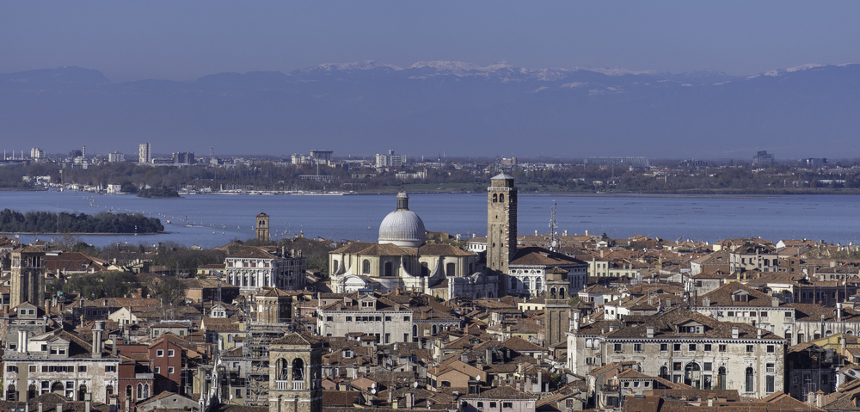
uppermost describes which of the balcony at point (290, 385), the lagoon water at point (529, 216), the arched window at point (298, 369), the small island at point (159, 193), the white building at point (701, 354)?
the arched window at point (298, 369)

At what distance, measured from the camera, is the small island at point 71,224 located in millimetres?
78188

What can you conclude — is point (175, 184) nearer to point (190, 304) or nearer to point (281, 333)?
point (190, 304)

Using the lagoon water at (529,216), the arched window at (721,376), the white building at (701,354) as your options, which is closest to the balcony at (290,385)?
the white building at (701,354)

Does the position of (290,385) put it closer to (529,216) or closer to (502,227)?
(502,227)

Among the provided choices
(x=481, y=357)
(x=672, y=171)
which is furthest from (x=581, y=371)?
→ (x=672, y=171)

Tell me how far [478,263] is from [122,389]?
2565 centimetres

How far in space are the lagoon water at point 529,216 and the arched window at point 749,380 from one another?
48521 mm

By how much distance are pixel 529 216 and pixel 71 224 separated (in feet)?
104

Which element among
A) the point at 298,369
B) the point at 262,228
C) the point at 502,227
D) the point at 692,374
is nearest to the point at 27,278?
the point at 502,227

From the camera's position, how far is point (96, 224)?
7900cm

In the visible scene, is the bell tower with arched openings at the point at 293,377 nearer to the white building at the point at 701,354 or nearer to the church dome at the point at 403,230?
the white building at the point at 701,354

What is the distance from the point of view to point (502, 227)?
43438 millimetres

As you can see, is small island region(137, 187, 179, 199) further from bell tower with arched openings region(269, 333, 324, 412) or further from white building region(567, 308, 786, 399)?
bell tower with arched openings region(269, 333, 324, 412)

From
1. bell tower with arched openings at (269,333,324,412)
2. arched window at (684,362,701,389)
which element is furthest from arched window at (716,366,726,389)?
bell tower with arched openings at (269,333,324,412)
